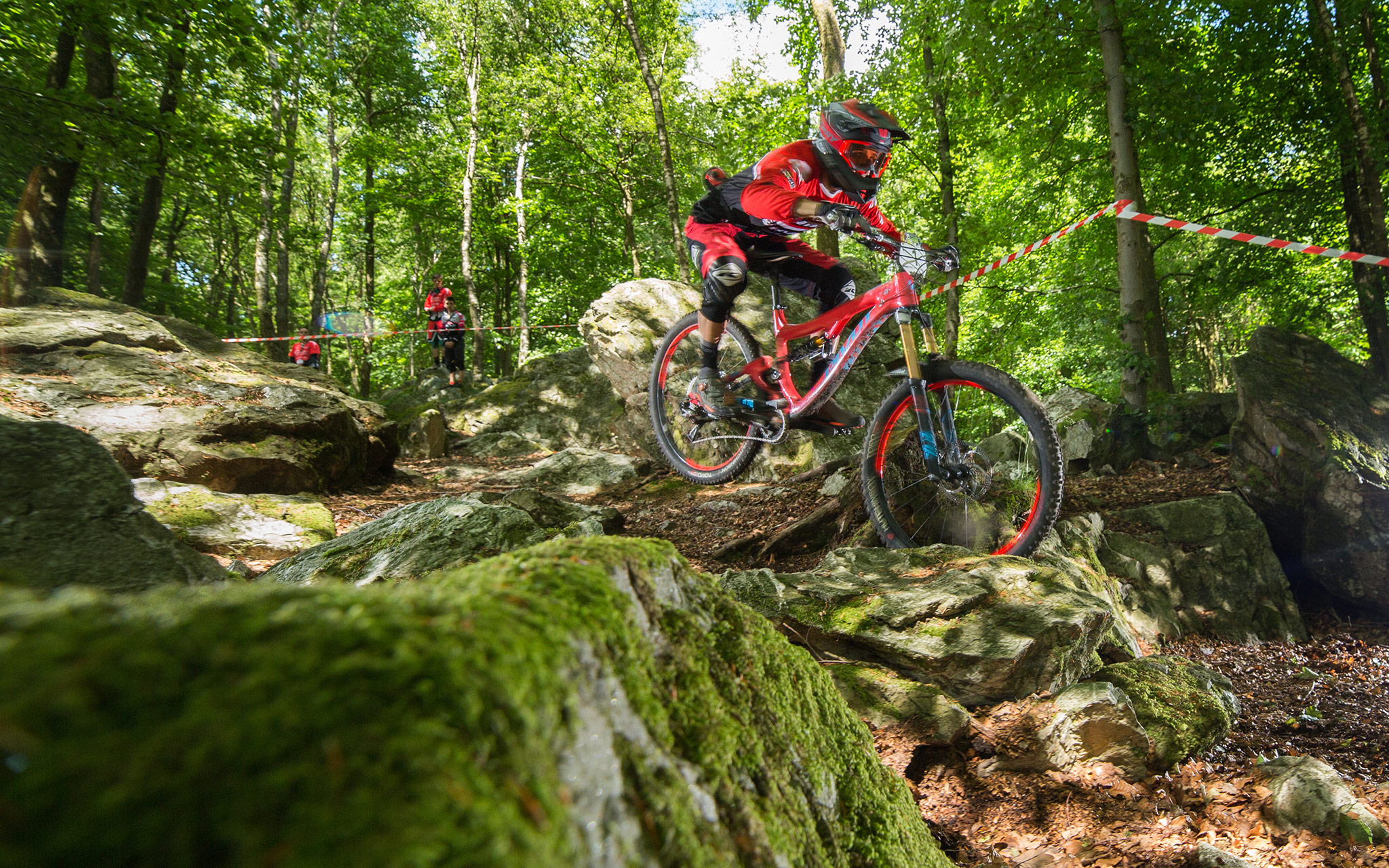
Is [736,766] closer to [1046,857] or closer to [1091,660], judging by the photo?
[1046,857]

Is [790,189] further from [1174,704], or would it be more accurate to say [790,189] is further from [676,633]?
[676,633]

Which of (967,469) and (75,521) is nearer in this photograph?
(75,521)

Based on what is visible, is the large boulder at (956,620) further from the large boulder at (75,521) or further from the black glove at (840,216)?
the large boulder at (75,521)

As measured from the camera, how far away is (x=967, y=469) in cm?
371

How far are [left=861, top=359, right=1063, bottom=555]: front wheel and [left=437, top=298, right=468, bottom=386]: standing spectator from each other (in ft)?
45.3

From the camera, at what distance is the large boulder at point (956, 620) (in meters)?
2.64

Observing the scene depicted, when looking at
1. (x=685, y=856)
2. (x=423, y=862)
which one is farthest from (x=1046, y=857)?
(x=423, y=862)

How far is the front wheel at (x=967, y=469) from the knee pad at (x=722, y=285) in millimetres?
1463

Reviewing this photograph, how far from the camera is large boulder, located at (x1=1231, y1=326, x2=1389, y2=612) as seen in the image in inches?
203

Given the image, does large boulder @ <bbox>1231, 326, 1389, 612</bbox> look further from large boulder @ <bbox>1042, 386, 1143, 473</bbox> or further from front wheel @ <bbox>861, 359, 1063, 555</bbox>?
front wheel @ <bbox>861, 359, 1063, 555</bbox>

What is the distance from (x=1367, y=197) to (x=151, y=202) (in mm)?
17660

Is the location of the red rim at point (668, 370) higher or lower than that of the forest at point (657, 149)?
lower

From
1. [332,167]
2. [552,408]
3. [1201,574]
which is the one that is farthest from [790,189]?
[332,167]

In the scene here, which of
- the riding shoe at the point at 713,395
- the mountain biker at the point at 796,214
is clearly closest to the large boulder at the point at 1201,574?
the mountain biker at the point at 796,214
